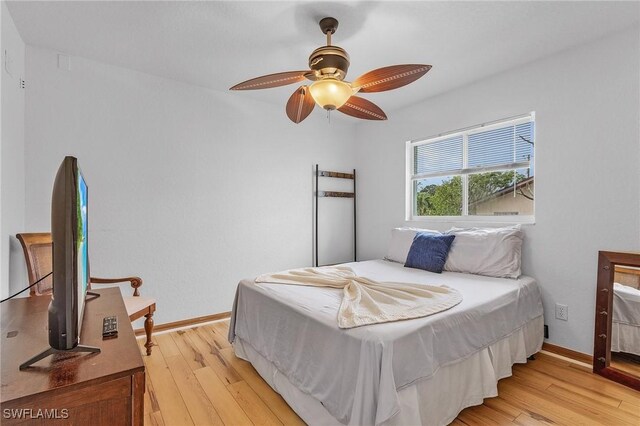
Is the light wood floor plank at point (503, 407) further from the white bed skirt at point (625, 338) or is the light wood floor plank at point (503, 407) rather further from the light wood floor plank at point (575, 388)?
the white bed skirt at point (625, 338)

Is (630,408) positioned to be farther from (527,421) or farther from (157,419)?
(157,419)

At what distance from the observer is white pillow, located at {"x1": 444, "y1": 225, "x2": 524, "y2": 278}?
8.64 ft

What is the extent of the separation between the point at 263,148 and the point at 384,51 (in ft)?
5.78

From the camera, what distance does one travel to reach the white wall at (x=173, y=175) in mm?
2633

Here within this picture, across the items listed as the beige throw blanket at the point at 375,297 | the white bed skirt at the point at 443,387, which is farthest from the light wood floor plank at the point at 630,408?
the beige throw blanket at the point at 375,297

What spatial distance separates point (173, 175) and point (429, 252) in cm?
262

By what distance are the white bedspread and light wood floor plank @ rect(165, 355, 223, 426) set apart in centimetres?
41

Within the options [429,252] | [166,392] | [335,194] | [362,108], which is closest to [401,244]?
[429,252]

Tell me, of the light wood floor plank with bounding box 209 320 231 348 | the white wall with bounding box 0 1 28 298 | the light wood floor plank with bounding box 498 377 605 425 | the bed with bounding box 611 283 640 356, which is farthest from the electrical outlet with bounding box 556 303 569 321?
the white wall with bounding box 0 1 28 298

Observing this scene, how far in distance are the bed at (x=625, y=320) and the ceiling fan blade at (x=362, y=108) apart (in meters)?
2.13

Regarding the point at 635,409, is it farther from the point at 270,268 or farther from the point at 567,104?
the point at 270,268

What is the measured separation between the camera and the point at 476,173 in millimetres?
3309

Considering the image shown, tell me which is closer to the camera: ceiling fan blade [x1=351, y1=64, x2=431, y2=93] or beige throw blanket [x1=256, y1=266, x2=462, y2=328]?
beige throw blanket [x1=256, y1=266, x2=462, y2=328]

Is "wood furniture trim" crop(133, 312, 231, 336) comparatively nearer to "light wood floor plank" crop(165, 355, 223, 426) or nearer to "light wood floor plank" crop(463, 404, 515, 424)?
"light wood floor plank" crop(165, 355, 223, 426)
